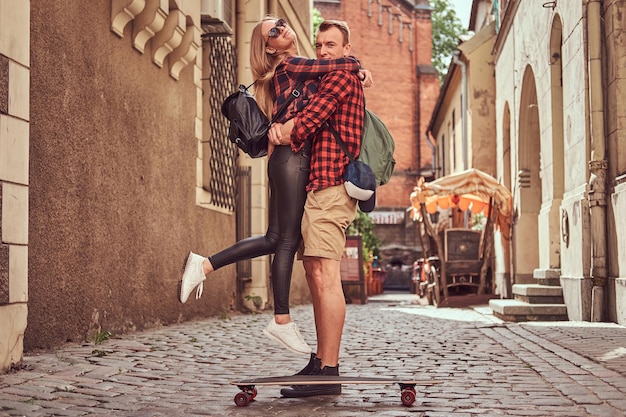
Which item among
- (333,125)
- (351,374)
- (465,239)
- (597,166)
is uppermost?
(597,166)

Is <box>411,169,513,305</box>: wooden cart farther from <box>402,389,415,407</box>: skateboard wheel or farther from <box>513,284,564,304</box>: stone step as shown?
<box>402,389,415,407</box>: skateboard wheel

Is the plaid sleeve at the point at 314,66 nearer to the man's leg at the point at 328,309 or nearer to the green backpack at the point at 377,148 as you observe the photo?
the green backpack at the point at 377,148

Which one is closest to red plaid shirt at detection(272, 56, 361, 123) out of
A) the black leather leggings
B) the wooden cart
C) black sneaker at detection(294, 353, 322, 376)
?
the black leather leggings

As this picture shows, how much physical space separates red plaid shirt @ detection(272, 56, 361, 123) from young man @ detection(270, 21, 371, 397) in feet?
0.14

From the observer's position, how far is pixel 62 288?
7.19m

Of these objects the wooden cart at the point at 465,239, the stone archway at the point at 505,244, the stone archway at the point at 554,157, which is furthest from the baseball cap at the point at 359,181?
the stone archway at the point at 505,244

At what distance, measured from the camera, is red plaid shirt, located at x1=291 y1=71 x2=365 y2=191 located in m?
4.76

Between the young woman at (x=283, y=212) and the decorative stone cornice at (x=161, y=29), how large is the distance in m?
4.17

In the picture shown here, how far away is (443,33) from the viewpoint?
4959 centimetres

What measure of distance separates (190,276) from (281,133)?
89 centimetres

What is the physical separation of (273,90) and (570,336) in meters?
4.75

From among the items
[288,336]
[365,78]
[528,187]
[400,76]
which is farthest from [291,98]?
[400,76]

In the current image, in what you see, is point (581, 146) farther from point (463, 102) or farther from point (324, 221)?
point (463, 102)

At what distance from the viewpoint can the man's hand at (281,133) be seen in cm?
482
